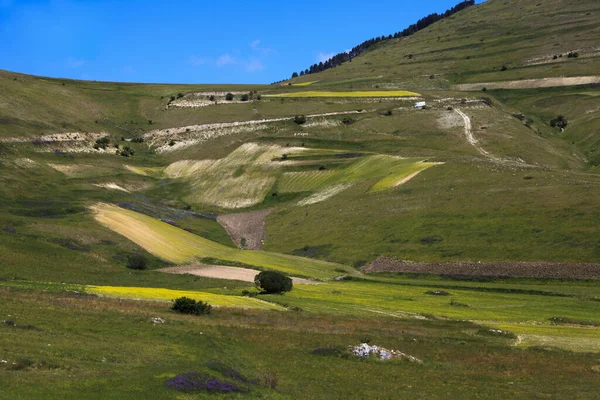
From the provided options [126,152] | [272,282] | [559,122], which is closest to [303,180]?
[126,152]

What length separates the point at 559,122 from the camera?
19475 cm

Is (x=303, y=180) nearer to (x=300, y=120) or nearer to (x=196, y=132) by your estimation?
(x=300, y=120)

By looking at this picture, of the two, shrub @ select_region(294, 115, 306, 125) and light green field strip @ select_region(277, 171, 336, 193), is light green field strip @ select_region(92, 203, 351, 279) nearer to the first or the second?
light green field strip @ select_region(277, 171, 336, 193)

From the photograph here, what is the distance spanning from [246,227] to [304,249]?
22132 mm

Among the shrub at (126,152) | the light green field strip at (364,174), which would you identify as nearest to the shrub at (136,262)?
the light green field strip at (364,174)

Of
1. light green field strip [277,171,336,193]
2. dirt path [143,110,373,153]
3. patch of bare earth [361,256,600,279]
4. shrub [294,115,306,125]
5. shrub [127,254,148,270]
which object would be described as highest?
shrub [294,115,306,125]

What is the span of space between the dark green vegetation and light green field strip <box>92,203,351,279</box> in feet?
1.79

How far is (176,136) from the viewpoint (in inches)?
7559

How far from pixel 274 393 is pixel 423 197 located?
83780mm

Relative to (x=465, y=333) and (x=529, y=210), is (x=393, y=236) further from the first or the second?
(x=465, y=333)

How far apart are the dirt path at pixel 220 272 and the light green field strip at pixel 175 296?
14.9m

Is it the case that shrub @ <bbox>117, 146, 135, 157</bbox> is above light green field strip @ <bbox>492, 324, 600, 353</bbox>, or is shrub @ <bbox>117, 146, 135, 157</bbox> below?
above

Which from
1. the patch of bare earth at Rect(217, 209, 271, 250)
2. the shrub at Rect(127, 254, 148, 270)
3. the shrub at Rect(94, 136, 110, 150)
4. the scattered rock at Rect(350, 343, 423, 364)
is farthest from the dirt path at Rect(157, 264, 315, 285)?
the shrub at Rect(94, 136, 110, 150)

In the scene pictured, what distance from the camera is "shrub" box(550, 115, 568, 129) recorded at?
194 meters
